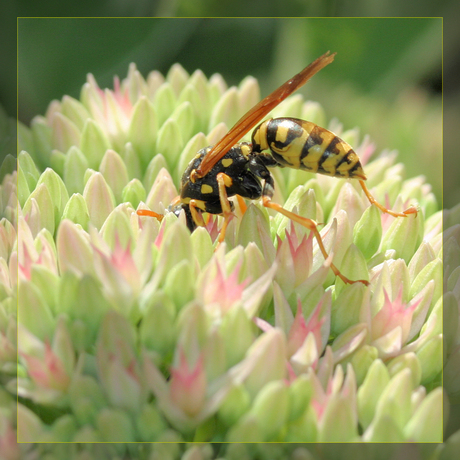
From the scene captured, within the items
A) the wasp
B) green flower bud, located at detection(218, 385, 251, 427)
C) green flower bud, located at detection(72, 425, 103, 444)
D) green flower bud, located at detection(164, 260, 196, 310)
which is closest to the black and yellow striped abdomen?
the wasp

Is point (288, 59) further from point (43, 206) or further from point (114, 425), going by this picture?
point (114, 425)

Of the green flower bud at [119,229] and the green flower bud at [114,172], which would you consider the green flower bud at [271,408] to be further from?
the green flower bud at [114,172]

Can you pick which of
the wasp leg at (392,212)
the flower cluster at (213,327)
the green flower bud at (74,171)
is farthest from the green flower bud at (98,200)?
the wasp leg at (392,212)

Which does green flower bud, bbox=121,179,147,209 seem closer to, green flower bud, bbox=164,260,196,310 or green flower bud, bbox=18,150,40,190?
green flower bud, bbox=18,150,40,190

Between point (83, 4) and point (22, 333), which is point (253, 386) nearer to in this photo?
point (22, 333)

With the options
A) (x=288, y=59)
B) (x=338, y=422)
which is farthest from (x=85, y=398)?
(x=288, y=59)

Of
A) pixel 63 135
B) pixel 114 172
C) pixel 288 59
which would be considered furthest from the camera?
pixel 288 59
